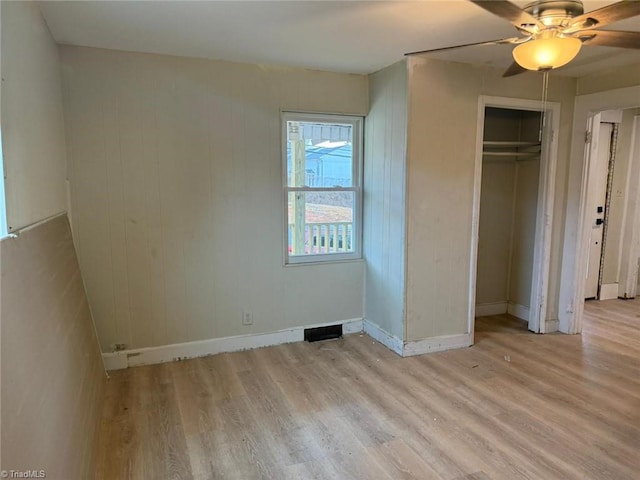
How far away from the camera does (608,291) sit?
5215mm

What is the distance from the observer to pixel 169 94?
3213 millimetres

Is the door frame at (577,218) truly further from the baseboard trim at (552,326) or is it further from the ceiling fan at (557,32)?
the ceiling fan at (557,32)

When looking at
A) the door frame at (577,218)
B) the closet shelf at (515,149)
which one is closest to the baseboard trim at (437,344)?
the door frame at (577,218)

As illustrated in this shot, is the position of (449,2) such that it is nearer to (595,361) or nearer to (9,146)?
(9,146)

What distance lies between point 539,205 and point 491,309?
128cm

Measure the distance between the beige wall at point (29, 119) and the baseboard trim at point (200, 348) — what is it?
130 centimetres

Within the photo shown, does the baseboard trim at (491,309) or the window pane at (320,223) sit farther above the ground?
the window pane at (320,223)

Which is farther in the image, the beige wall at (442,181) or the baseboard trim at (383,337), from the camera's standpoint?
the baseboard trim at (383,337)

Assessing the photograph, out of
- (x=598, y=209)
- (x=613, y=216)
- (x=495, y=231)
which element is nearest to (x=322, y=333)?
(x=495, y=231)

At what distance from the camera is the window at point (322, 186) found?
3727 millimetres

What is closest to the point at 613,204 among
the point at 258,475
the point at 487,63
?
the point at 487,63

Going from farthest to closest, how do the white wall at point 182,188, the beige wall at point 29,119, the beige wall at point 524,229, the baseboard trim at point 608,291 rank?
1. the baseboard trim at point 608,291
2. the beige wall at point 524,229
3. the white wall at point 182,188
4. the beige wall at point 29,119

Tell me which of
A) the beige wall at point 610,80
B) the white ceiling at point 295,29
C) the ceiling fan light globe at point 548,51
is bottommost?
the ceiling fan light globe at point 548,51

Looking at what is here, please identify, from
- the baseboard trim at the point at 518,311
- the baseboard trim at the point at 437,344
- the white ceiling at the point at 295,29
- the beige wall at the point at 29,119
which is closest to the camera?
the beige wall at the point at 29,119
